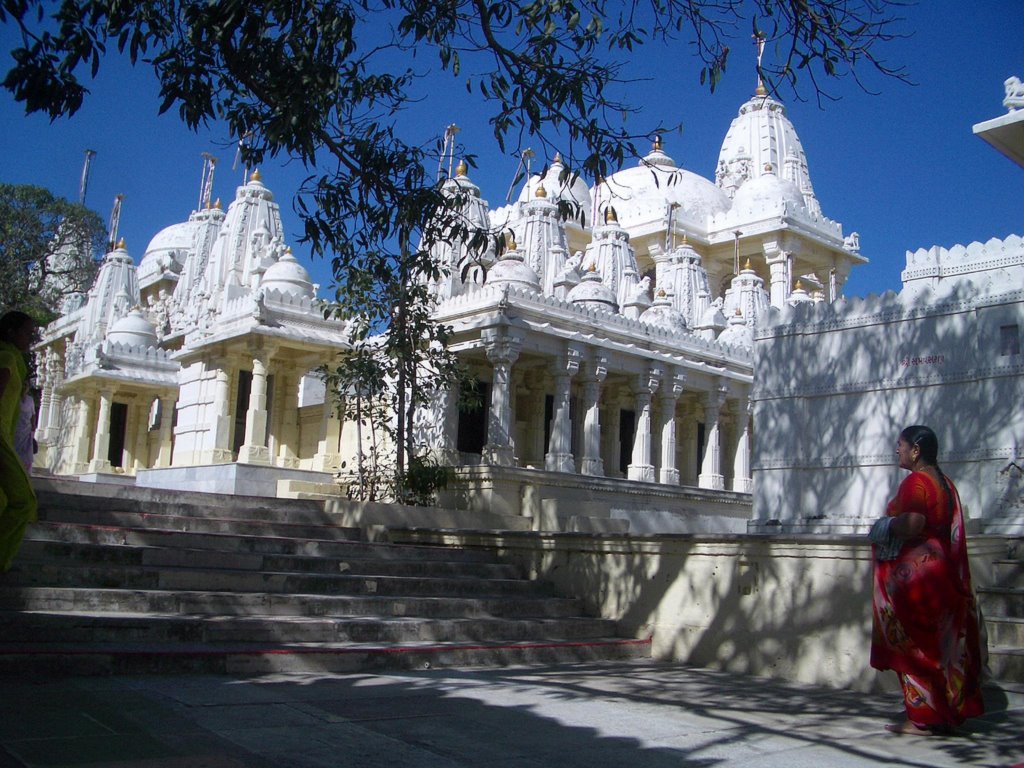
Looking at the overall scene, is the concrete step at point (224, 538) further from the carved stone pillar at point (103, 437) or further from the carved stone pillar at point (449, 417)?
the carved stone pillar at point (103, 437)

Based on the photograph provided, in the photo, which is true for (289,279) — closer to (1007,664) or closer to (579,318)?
(579,318)

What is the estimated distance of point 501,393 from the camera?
21.5 m

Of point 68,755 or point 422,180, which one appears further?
point 422,180

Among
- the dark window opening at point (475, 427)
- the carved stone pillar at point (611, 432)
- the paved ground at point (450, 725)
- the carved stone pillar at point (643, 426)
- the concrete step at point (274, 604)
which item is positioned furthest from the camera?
the carved stone pillar at point (611, 432)

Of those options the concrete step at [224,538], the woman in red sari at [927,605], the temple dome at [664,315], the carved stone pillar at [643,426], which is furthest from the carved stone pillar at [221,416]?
the woman in red sari at [927,605]

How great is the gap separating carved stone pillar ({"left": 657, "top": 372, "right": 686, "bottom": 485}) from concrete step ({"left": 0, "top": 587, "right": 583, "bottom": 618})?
16.5 meters

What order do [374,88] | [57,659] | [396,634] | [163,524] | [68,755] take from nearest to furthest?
[68,755], [57,659], [396,634], [374,88], [163,524]

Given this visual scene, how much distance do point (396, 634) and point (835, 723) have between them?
3.46m

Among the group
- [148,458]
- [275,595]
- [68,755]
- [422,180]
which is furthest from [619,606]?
[148,458]

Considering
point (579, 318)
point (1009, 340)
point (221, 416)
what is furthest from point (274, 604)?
point (579, 318)

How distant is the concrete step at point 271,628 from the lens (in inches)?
248

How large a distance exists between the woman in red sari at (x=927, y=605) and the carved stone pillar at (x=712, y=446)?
21.9 meters

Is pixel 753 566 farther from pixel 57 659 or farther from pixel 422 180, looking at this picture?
pixel 57 659

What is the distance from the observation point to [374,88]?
29.6 feet
